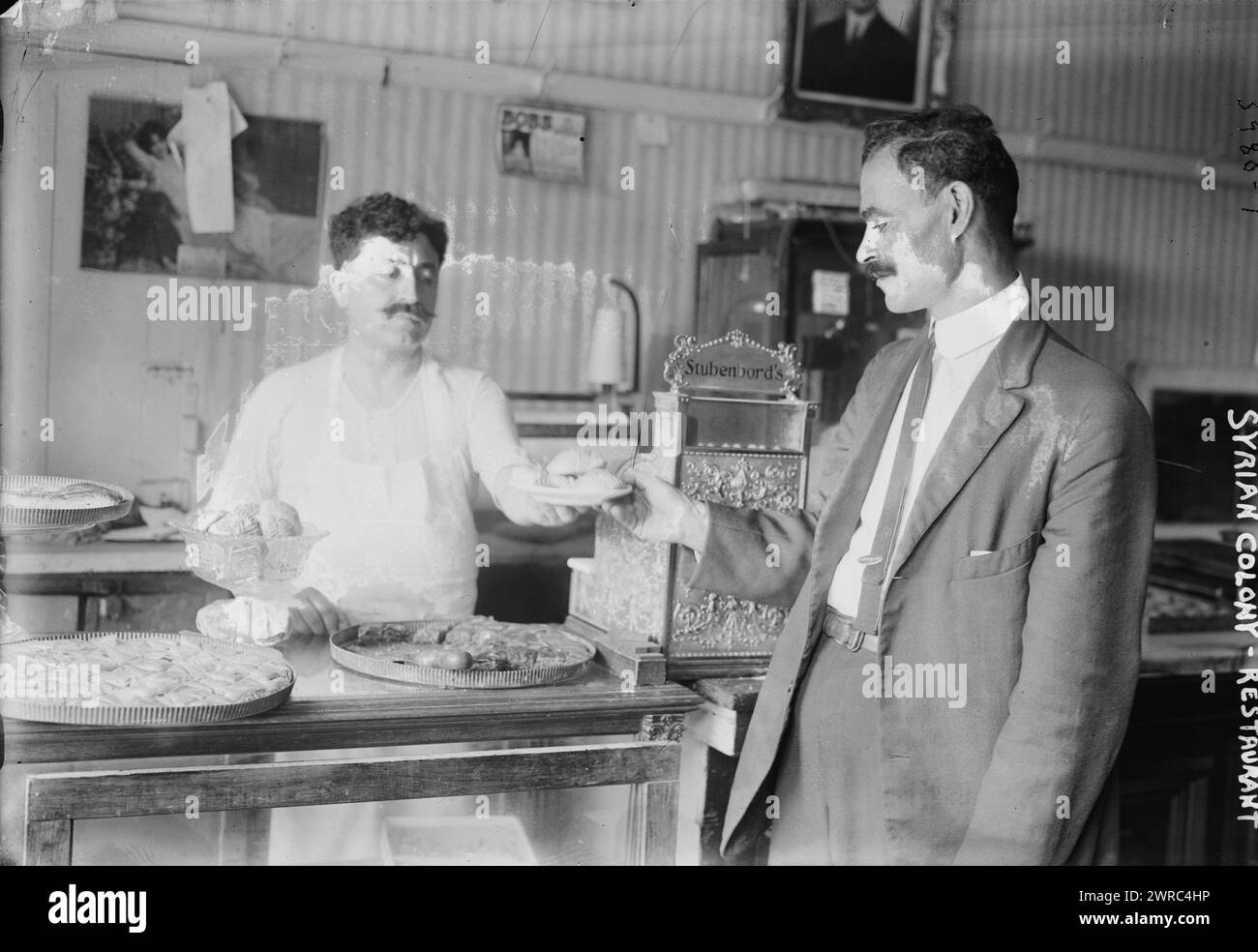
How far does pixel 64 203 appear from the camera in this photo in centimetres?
259

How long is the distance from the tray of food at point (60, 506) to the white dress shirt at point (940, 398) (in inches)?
49.9

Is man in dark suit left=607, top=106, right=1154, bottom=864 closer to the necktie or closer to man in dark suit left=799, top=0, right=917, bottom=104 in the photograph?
the necktie

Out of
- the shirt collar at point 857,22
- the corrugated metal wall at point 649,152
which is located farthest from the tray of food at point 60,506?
the shirt collar at point 857,22

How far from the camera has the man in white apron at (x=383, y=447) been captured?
260cm

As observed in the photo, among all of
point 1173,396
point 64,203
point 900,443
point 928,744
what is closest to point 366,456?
point 64,203

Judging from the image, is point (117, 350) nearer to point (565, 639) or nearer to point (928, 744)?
point (565, 639)

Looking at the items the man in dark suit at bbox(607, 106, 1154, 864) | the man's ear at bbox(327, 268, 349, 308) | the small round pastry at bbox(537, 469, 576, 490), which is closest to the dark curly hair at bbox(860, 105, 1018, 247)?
the man in dark suit at bbox(607, 106, 1154, 864)

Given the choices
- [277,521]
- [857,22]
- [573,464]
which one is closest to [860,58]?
[857,22]

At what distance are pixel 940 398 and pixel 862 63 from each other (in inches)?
77.9

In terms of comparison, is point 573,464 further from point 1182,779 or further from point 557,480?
point 1182,779

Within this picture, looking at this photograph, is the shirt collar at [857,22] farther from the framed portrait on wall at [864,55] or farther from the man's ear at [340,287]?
the man's ear at [340,287]

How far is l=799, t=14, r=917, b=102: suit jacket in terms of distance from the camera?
3.56 metres

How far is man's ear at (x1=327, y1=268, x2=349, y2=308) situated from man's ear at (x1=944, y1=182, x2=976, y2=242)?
1360 mm

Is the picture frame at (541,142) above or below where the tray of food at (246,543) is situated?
above
